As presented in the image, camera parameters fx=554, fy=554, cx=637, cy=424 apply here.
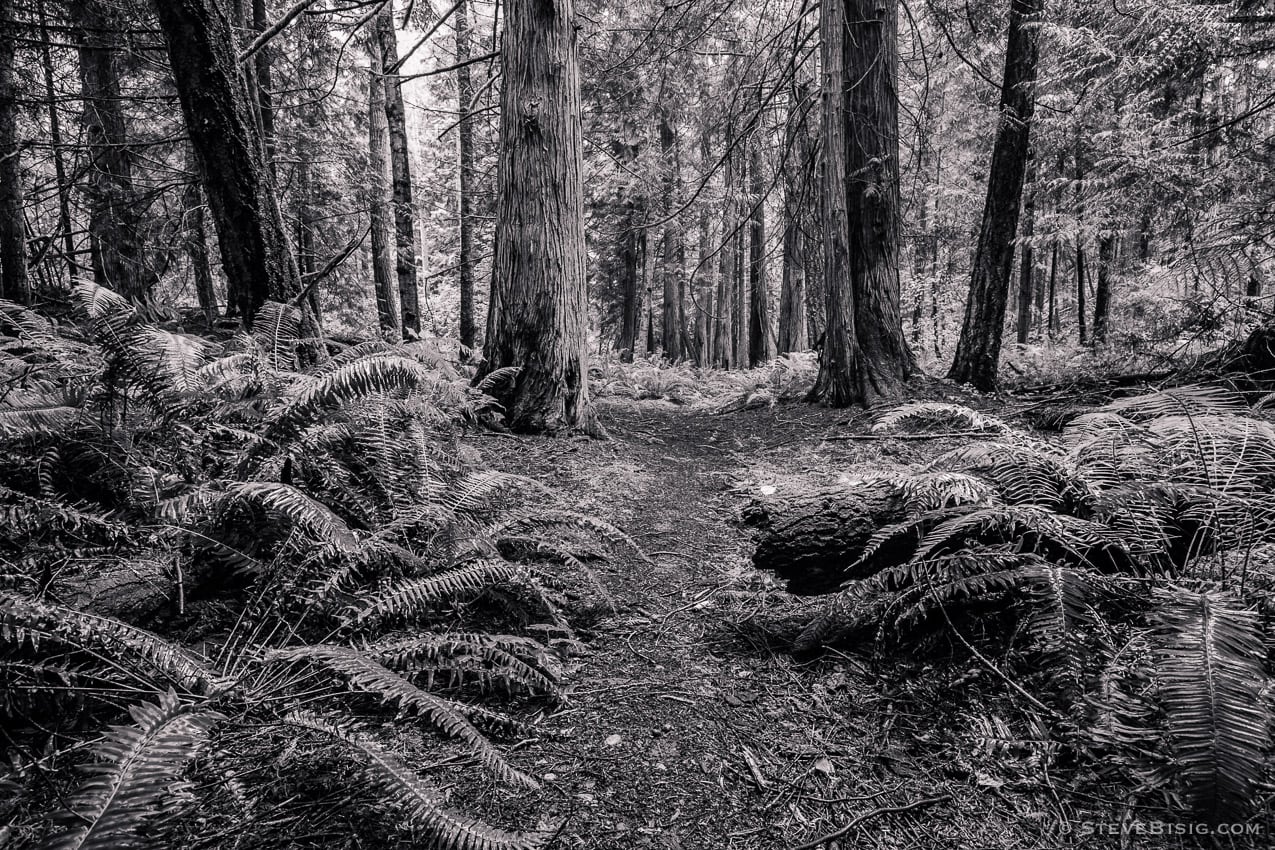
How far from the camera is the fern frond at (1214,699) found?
97cm

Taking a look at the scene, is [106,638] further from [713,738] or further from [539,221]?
[539,221]

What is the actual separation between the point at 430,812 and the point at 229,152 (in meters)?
3.82

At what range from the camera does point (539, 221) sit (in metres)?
4.73

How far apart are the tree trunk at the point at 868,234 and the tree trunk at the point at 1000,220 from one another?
128cm

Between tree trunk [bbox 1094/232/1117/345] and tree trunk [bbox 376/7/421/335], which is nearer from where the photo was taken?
tree trunk [bbox 376/7/421/335]

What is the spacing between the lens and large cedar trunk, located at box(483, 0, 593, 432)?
4.66 metres

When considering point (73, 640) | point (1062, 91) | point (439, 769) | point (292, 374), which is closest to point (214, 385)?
point (292, 374)

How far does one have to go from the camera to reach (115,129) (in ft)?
22.8

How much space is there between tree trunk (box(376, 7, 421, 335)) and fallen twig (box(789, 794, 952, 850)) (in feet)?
30.7

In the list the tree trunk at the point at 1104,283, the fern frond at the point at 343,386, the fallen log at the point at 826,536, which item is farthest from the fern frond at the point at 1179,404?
the tree trunk at the point at 1104,283

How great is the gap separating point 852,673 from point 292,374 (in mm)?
2516

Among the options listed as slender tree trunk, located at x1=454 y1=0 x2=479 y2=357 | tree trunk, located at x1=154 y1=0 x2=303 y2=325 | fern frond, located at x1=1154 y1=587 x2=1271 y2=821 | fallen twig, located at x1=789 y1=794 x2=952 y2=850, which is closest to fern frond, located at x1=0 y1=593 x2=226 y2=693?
fallen twig, located at x1=789 y1=794 x2=952 y2=850

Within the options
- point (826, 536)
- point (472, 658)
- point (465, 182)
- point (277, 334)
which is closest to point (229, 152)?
point (277, 334)

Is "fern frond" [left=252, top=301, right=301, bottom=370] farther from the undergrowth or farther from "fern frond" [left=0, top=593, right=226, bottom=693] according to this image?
"fern frond" [left=0, top=593, right=226, bottom=693]
